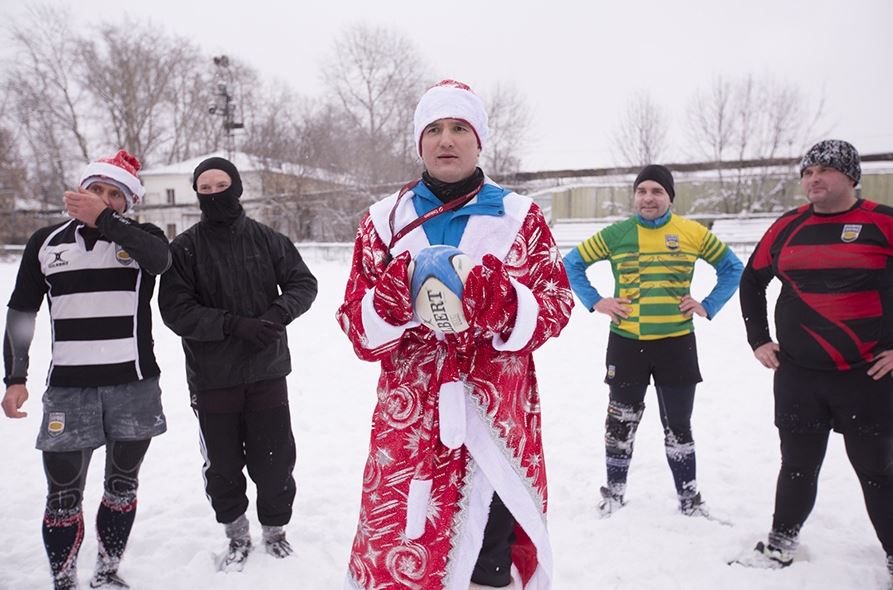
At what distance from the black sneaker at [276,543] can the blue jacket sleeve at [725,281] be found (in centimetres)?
284

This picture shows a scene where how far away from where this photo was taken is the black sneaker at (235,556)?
9.60ft

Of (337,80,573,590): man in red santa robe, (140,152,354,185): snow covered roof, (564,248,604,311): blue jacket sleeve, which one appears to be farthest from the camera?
(140,152,354,185): snow covered roof

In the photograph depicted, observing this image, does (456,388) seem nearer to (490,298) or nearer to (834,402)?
(490,298)

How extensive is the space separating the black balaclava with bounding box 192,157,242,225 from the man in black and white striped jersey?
0.30m

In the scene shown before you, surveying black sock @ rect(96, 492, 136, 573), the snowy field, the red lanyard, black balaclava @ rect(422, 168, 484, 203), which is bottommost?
the snowy field

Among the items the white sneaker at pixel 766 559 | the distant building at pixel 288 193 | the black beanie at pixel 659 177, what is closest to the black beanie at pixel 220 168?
the black beanie at pixel 659 177

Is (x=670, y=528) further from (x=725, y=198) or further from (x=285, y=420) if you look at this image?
(x=725, y=198)

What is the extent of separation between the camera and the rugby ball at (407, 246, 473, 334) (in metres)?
1.39

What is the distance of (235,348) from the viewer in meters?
2.88

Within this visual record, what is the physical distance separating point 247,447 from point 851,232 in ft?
10.5

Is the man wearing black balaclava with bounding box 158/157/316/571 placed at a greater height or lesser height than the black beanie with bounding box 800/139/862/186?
lesser

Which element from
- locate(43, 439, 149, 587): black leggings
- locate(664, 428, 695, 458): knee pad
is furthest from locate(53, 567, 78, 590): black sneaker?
locate(664, 428, 695, 458): knee pad

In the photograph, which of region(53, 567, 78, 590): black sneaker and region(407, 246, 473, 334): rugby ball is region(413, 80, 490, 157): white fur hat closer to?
region(407, 246, 473, 334): rugby ball

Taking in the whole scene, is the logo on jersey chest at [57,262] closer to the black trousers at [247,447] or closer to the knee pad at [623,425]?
the black trousers at [247,447]
